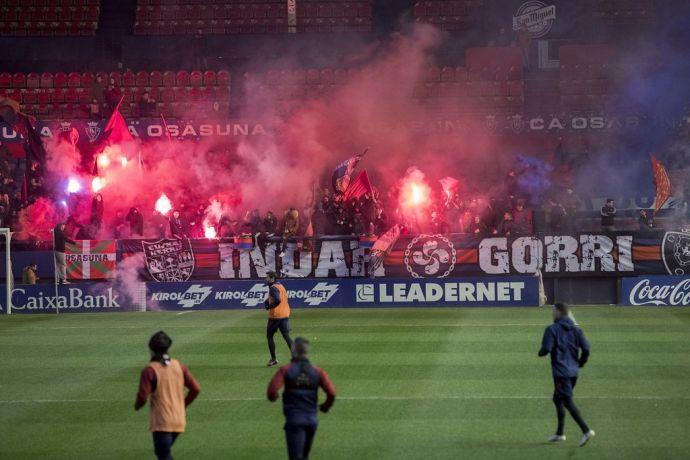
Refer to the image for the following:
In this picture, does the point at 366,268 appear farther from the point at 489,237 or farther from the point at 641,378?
the point at 641,378

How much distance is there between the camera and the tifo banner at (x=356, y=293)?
2589cm

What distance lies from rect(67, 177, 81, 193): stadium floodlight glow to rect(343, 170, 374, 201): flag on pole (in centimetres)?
919

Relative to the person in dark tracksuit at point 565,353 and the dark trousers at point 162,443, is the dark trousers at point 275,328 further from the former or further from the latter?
the dark trousers at point 162,443

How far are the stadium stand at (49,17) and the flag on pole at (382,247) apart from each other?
1991 cm

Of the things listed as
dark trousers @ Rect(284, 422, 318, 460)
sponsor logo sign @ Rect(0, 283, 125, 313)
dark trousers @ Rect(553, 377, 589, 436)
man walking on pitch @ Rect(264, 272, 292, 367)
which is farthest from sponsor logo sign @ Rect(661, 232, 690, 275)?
dark trousers @ Rect(284, 422, 318, 460)

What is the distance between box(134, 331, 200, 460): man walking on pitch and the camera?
925cm

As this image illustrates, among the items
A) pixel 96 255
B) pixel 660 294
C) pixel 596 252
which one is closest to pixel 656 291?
pixel 660 294

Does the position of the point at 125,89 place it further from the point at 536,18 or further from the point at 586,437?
the point at 586,437

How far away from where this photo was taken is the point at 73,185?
31.4 meters

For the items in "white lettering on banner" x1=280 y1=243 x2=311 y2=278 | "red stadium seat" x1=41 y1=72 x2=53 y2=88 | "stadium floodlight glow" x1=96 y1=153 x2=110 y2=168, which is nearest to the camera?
"white lettering on banner" x1=280 y1=243 x2=311 y2=278

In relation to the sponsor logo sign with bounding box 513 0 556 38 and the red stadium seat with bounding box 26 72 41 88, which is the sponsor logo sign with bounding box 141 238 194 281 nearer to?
the red stadium seat with bounding box 26 72 41 88

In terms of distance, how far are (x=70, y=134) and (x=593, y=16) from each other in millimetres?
20627

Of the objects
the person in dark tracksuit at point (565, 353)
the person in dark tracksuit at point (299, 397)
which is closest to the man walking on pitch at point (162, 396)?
the person in dark tracksuit at point (299, 397)

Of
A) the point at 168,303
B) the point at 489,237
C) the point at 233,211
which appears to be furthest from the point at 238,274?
the point at 489,237
